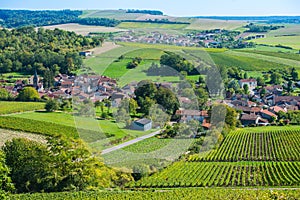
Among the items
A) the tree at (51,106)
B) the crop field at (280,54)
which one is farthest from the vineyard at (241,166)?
the crop field at (280,54)

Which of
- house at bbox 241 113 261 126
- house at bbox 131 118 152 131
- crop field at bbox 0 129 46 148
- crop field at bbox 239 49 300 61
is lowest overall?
house at bbox 241 113 261 126

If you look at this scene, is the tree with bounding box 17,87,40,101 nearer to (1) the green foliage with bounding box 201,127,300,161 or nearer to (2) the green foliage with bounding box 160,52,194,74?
(2) the green foliage with bounding box 160,52,194,74

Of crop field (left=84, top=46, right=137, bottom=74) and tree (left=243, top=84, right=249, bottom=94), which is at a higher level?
crop field (left=84, top=46, right=137, bottom=74)

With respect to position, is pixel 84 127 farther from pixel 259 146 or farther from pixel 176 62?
pixel 176 62

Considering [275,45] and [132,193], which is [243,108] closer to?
[132,193]

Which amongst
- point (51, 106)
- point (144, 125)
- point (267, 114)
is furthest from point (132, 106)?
point (267, 114)

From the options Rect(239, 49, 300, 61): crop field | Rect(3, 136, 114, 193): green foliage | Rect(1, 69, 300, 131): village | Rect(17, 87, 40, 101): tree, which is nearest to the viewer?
Rect(3, 136, 114, 193): green foliage

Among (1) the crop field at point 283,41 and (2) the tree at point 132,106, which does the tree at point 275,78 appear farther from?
(2) the tree at point 132,106

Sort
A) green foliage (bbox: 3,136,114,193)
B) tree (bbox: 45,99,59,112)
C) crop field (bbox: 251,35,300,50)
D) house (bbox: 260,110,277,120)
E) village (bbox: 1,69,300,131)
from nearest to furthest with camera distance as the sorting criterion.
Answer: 1. green foliage (bbox: 3,136,114,193)
2. tree (bbox: 45,99,59,112)
3. village (bbox: 1,69,300,131)
4. house (bbox: 260,110,277,120)
5. crop field (bbox: 251,35,300,50)

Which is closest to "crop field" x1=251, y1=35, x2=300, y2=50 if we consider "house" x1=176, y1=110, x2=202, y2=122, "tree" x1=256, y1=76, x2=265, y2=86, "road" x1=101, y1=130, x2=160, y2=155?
"tree" x1=256, y1=76, x2=265, y2=86
